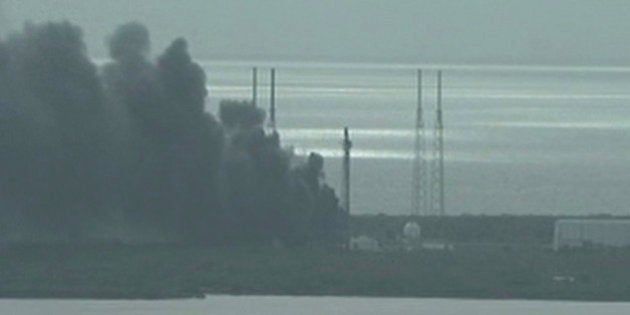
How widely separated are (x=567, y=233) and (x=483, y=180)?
124 ft

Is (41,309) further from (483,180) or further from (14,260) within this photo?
(483,180)

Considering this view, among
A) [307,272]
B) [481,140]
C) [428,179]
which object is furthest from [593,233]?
[481,140]

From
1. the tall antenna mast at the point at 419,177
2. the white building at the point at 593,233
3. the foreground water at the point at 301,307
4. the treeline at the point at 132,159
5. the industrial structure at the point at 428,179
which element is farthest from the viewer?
the industrial structure at the point at 428,179

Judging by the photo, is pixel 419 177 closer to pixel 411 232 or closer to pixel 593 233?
pixel 411 232

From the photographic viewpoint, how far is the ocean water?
63562mm

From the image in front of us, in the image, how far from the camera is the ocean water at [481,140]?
63.6 m

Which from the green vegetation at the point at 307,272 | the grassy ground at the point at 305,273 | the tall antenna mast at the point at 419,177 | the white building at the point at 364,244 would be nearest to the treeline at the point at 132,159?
the white building at the point at 364,244

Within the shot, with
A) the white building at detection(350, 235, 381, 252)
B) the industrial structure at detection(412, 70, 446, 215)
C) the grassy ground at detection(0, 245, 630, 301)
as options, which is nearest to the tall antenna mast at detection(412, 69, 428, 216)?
the industrial structure at detection(412, 70, 446, 215)

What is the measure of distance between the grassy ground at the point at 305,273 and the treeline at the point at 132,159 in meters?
2.79

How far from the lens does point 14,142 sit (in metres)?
37.3

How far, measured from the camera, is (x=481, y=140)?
105 metres

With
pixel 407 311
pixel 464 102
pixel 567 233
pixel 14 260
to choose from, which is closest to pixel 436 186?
pixel 567 233

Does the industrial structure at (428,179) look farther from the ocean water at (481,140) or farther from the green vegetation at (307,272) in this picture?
the green vegetation at (307,272)

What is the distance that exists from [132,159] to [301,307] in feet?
37.1
